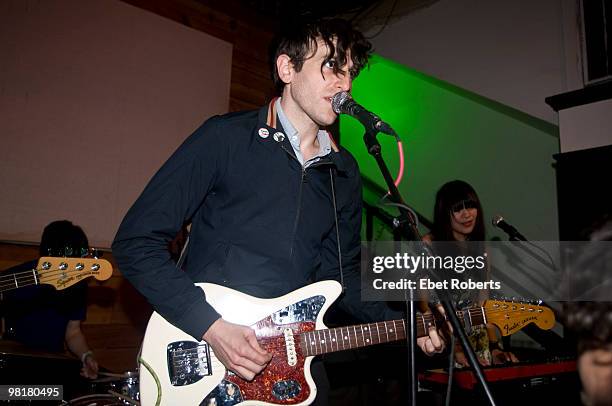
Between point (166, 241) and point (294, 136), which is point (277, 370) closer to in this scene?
point (166, 241)

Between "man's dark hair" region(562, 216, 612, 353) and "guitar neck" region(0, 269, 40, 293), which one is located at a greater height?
"guitar neck" region(0, 269, 40, 293)

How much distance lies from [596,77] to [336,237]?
9.16 ft

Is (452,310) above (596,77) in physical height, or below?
below

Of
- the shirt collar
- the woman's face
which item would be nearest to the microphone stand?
the shirt collar

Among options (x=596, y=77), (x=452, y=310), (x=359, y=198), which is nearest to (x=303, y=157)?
(x=359, y=198)

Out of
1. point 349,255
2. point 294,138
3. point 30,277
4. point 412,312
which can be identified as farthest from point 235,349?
point 30,277

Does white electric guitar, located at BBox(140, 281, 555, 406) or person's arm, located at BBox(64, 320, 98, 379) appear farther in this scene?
person's arm, located at BBox(64, 320, 98, 379)

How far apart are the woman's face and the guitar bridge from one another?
8.17 feet

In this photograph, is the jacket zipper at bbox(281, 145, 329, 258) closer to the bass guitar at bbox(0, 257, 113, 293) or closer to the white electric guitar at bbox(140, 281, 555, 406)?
the white electric guitar at bbox(140, 281, 555, 406)

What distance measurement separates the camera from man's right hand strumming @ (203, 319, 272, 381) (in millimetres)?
1442

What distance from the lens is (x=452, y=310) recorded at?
3.85 feet

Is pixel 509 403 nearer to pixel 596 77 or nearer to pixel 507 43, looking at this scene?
pixel 596 77

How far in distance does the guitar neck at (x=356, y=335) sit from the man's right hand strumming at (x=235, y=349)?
0.22m

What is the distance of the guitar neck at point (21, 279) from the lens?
8.27 ft
